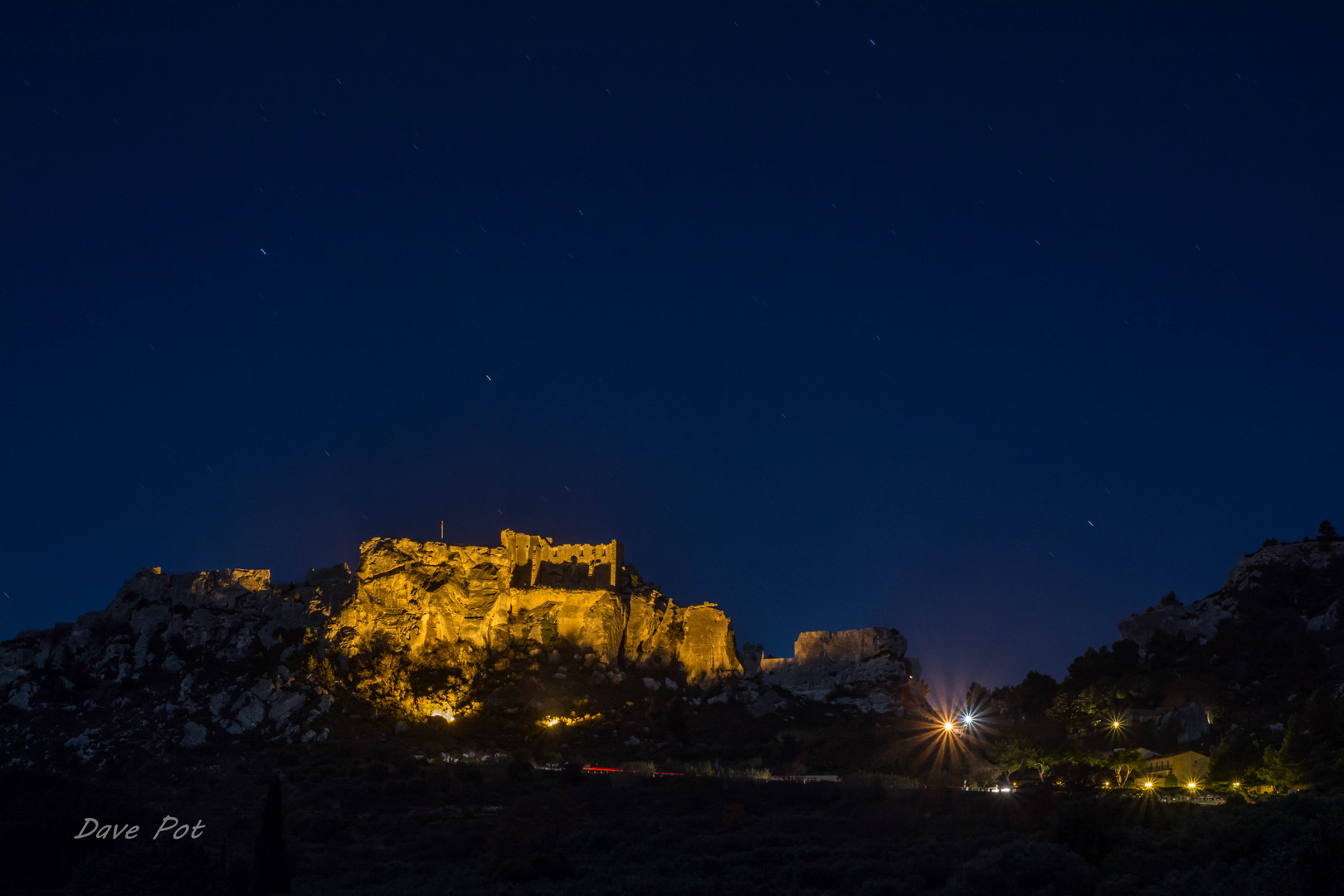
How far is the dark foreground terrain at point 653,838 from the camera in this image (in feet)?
60.6

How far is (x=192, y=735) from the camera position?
4656 cm

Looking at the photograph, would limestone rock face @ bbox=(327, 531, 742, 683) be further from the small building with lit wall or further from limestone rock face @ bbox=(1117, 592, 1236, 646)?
the small building with lit wall

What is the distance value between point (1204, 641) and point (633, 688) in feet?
116

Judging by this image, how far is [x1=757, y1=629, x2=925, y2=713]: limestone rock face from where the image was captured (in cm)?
6906

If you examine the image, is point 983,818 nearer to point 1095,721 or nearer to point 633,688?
point 1095,721

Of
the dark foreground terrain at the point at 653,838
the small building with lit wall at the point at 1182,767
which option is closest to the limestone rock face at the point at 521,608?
the dark foreground terrain at the point at 653,838

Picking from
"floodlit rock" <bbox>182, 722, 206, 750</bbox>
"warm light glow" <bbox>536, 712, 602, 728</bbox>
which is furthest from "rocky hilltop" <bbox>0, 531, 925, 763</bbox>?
"warm light glow" <bbox>536, 712, 602, 728</bbox>

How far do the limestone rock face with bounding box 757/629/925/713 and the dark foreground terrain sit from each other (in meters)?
29.8

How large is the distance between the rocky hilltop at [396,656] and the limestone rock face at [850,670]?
17 centimetres

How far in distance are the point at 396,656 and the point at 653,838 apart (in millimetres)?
32031

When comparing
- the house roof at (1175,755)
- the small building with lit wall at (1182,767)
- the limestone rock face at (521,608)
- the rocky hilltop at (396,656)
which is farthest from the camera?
the limestone rock face at (521,608)

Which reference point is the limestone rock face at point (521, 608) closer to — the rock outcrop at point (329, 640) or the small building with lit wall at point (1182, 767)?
the rock outcrop at point (329, 640)

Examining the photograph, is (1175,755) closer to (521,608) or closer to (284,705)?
(521,608)

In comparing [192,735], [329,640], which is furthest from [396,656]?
[192,735]
